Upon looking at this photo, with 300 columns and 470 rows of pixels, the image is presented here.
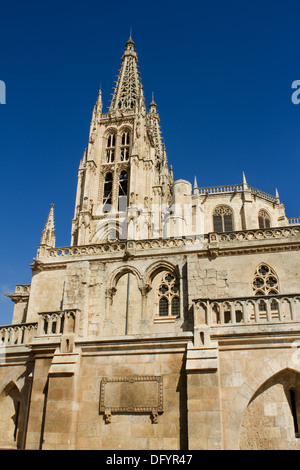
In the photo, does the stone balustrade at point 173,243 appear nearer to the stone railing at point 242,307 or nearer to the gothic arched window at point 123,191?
the stone railing at point 242,307

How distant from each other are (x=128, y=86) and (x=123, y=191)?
18.4 m

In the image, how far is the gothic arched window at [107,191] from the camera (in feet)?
157

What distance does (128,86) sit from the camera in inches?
2341

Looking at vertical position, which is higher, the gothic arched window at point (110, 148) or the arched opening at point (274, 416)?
the gothic arched window at point (110, 148)

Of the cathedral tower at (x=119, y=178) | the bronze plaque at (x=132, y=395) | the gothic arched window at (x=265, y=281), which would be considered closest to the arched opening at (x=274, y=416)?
the bronze plaque at (x=132, y=395)

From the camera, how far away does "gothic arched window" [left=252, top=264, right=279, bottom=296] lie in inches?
666

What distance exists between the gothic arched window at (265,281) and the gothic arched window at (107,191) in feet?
103

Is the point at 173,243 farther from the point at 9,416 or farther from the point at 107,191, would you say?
the point at 107,191

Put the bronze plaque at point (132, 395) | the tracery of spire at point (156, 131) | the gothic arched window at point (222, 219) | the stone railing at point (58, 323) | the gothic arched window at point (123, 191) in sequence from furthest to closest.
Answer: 1. the tracery of spire at point (156, 131)
2. the gothic arched window at point (123, 191)
3. the gothic arched window at point (222, 219)
4. the stone railing at point (58, 323)
5. the bronze plaque at point (132, 395)

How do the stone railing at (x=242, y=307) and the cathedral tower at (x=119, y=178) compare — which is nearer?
the stone railing at (x=242, y=307)

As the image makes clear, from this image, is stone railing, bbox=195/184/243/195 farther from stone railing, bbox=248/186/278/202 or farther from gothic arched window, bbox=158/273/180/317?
gothic arched window, bbox=158/273/180/317

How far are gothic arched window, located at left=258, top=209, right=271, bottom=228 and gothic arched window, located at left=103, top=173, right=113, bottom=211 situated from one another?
1630cm

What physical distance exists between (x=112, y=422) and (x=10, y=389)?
12.0ft
